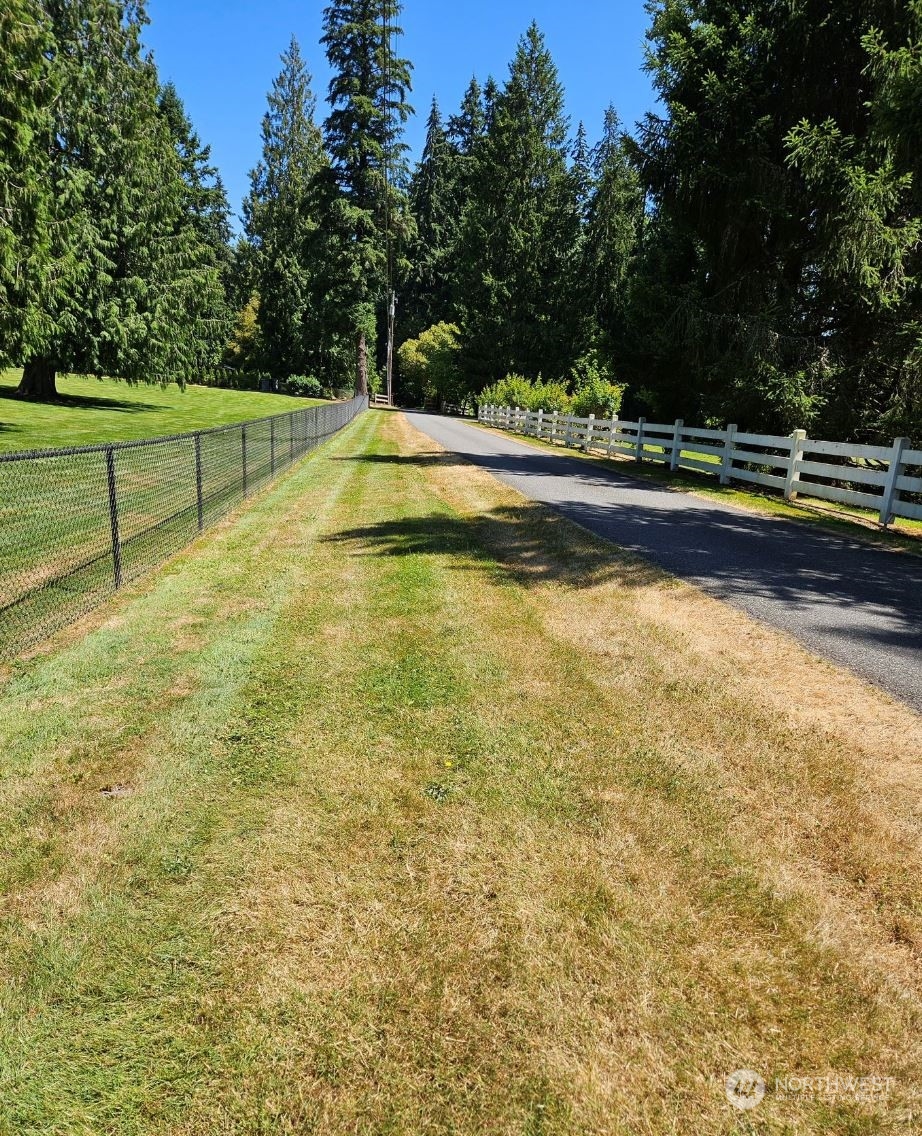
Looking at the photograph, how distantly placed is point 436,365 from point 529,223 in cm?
1413

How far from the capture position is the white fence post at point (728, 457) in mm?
13805

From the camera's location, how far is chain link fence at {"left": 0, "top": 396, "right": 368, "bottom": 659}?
15.9 ft

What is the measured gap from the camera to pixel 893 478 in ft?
30.5

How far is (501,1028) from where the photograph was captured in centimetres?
177

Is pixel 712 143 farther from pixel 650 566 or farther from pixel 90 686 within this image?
pixel 90 686

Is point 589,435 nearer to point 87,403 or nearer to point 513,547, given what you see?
point 513,547

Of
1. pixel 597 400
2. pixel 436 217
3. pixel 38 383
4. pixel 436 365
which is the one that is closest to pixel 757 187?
pixel 597 400

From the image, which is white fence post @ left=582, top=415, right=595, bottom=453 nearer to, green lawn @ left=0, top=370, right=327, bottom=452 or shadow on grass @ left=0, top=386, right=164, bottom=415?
green lawn @ left=0, top=370, right=327, bottom=452

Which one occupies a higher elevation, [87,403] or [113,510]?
[87,403]

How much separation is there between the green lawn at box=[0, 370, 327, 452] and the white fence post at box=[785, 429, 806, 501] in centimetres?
1531

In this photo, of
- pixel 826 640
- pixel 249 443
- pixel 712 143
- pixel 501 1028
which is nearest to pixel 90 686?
pixel 501 1028

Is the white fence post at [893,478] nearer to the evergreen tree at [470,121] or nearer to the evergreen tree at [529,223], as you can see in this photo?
the evergreen tree at [529,223]

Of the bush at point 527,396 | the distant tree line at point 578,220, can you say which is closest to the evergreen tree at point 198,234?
the distant tree line at point 578,220

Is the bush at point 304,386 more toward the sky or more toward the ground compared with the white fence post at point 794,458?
more toward the sky
